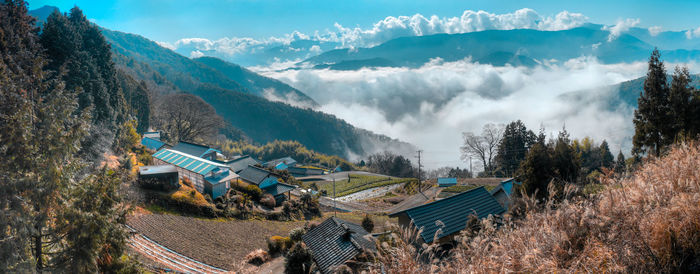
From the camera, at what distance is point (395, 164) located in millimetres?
86688

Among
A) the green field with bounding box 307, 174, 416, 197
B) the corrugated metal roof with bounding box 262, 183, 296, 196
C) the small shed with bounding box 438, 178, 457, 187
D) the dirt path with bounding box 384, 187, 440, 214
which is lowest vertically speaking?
the green field with bounding box 307, 174, 416, 197

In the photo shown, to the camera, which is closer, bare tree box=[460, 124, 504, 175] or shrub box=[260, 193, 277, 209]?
shrub box=[260, 193, 277, 209]

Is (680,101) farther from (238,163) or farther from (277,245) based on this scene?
(238,163)

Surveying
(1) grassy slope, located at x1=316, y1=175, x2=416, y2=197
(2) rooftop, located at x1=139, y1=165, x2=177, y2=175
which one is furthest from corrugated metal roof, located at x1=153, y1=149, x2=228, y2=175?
(1) grassy slope, located at x1=316, y1=175, x2=416, y2=197

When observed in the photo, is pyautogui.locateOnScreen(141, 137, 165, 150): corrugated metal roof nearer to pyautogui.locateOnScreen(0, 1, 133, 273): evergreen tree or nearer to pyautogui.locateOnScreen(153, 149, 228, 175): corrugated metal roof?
pyautogui.locateOnScreen(153, 149, 228, 175): corrugated metal roof

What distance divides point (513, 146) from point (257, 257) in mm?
42792

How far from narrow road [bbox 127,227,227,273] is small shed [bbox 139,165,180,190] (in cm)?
910

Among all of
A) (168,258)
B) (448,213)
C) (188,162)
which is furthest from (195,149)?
(448,213)

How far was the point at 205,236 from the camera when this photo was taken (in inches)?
914

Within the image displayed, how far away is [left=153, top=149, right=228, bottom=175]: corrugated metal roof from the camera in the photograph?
33.5 meters

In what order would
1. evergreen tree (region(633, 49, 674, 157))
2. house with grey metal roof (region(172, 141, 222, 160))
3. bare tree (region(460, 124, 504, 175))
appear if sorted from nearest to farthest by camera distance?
evergreen tree (region(633, 49, 674, 157)) → house with grey metal roof (region(172, 141, 222, 160)) → bare tree (region(460, 124, 504, 175))

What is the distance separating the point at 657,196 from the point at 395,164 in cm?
8229

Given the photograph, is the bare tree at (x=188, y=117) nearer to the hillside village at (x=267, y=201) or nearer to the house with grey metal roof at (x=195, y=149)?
the hillside village at (x=267, y=201)

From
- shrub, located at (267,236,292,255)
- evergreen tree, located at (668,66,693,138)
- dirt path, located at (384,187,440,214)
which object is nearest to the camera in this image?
evergreen tree, located at (668,66,693,138)
